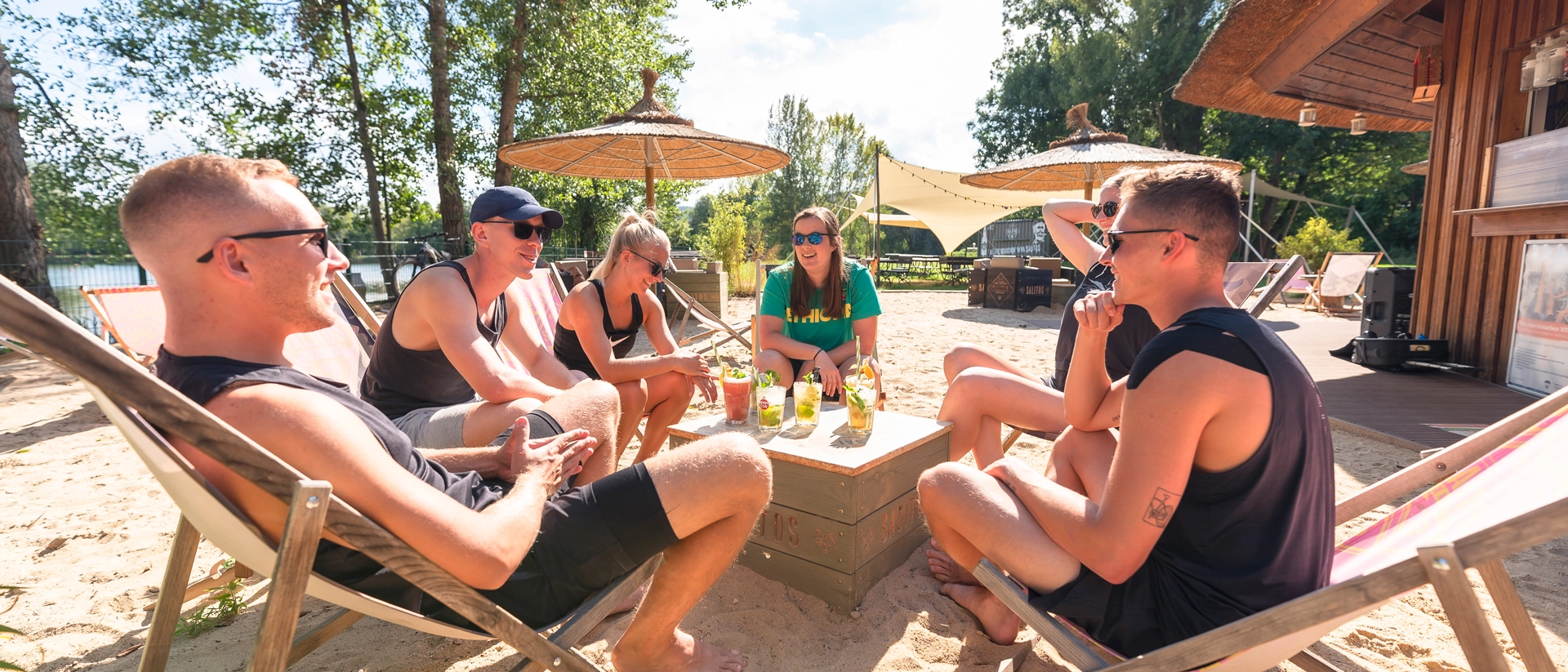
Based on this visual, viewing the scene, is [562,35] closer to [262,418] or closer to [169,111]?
[169,111]

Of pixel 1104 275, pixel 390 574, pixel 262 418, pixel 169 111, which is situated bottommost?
pixel 390 574

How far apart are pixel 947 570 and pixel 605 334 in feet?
6.33

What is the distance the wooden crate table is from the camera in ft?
7.11

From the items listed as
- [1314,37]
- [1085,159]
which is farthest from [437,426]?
[1085,159]

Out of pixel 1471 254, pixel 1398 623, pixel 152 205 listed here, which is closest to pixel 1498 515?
pixel 1398 623

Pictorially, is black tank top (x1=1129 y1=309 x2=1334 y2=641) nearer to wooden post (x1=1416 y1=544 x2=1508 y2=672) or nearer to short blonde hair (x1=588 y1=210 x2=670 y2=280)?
wooden post (x1=1416 y1=544 x2=1508 y2=672)

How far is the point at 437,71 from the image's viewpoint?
11.1 m

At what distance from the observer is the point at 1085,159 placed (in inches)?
295

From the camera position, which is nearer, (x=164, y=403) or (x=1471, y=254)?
(x=164, y=403)

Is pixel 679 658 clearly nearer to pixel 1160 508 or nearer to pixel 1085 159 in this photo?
pixel 1160 508

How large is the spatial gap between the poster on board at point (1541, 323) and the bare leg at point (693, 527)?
579cm

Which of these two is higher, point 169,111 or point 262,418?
point 169,111

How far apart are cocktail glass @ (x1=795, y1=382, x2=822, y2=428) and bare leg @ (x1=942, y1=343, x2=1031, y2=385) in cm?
79

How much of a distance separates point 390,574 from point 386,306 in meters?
11.9
